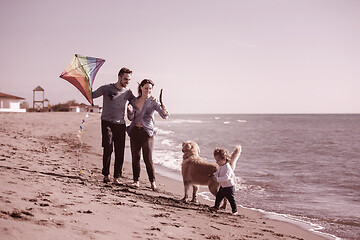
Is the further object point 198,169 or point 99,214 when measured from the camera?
point 198,169

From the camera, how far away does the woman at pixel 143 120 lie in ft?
20.6

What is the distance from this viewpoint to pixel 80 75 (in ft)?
20.7

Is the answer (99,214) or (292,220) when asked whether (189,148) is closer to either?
(292,220)

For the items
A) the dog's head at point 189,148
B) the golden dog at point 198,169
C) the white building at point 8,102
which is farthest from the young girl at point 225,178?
the white building at point 8,102

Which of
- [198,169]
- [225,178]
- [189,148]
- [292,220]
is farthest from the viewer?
[189,148]

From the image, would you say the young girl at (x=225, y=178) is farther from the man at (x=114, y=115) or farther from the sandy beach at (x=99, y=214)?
the man at (x=114, y=115)

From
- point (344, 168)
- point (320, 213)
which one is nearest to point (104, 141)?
point (320, 213)

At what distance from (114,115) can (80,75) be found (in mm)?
1083

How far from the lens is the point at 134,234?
347 cm

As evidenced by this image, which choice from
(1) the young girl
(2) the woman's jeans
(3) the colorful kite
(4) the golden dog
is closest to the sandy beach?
(1) the young girl

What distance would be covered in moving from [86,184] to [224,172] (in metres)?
2.52

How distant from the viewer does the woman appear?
20.6 ft

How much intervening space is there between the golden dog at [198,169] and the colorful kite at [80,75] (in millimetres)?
2186

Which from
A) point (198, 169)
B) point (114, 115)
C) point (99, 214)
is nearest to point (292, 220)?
point (198, 169)
